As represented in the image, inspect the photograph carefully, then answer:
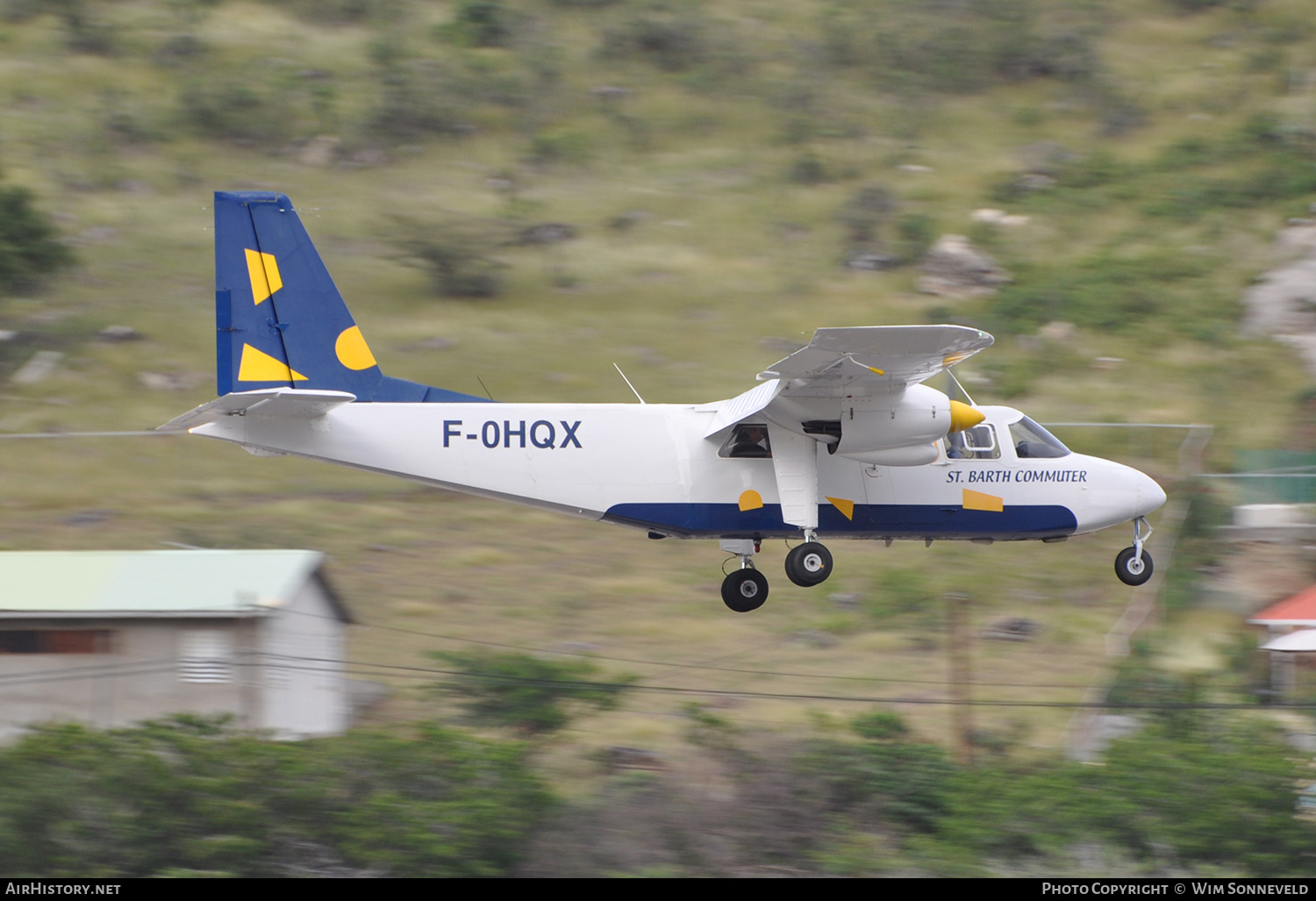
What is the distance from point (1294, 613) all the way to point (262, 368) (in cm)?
1720

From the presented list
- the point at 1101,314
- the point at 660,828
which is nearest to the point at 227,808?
the point at 660,828

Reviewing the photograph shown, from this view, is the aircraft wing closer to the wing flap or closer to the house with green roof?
Result: the wing flap

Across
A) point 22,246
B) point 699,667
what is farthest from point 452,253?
point 699,667

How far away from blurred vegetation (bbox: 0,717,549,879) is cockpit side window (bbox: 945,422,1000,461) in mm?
7497

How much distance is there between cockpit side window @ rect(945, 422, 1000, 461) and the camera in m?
18.4

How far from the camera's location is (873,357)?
1622cm

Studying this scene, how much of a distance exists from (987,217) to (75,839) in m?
28.8

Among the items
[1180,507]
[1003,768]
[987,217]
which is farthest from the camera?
[987,217]

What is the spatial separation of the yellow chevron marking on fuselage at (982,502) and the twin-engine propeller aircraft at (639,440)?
24 mm

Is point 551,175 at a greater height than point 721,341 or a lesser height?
greater

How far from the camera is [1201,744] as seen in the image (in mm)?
20453

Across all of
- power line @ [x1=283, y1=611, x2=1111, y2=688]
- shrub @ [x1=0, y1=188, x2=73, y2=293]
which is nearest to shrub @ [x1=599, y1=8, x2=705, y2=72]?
shrub @ [x1=0, y1=188, x2=73, y2=293]

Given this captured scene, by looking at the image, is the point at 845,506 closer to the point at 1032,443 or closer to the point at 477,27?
the point at 1032,443
